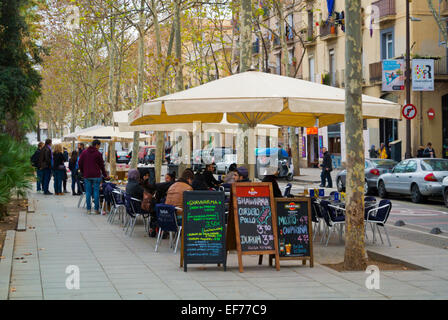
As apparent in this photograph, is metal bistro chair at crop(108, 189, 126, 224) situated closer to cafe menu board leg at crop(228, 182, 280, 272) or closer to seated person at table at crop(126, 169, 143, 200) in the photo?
seated person at table at crop(126, 169, 143, 200)

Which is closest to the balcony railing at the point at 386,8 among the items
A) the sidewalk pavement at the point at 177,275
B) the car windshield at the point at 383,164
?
the car windshield at the point at 383,164

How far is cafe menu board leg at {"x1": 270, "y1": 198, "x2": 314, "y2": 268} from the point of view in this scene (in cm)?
967

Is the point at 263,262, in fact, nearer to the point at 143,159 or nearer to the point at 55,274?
the point at 55,274

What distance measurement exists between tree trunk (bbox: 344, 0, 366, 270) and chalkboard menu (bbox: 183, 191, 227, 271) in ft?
5.88

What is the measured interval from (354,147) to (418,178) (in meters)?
13.5

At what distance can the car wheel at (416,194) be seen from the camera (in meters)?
22.4

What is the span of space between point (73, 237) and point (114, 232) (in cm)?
118

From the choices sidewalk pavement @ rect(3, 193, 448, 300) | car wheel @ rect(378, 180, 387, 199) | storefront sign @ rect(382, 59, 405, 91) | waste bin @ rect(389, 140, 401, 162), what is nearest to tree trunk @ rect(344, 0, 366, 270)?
sidewalk pavement @ rect(3, 193, 448, 300)

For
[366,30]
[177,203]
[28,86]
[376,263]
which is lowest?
[376,263]

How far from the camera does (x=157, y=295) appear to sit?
764 centimetres

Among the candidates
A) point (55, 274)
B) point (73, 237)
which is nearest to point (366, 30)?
point (73, 237)

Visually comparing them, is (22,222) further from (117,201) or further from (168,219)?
(168,219)

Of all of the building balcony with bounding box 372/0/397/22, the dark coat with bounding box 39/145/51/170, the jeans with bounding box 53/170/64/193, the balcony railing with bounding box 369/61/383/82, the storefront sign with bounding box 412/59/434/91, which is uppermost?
the building balcony with bounding box 372/0/397/22

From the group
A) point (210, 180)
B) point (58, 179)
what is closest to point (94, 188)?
point (210, 180)
